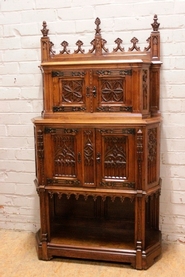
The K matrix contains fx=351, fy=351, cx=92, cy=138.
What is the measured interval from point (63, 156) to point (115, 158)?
36 centimetres

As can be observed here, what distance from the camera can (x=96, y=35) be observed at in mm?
2490

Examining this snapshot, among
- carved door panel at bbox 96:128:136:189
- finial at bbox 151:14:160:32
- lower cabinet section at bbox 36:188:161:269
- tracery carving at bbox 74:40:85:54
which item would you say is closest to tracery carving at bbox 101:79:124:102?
carved door panel at bbox 96:128:136:189

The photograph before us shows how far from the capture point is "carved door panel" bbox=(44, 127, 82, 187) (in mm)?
2367

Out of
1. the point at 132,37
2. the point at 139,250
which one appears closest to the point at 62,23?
the point at 132,37

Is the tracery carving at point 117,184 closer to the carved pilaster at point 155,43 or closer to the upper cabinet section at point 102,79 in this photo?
the upper cabinet section at point 102,79

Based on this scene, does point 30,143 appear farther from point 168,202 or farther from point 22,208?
point 168,202

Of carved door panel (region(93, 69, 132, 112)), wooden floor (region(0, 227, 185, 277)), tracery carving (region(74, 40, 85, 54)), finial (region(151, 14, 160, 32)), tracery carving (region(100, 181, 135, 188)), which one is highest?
finial (region(151, 14, 160, 32))

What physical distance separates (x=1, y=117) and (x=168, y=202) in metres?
1.52

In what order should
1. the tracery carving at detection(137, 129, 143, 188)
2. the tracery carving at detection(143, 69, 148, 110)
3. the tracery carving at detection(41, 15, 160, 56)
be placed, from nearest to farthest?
the tracery carving at detection(137, 129, 143, 188) < the tracery carving at detection(143, 69, 148, 110) < the tracery carving at detection(41, 15, 160, 56)

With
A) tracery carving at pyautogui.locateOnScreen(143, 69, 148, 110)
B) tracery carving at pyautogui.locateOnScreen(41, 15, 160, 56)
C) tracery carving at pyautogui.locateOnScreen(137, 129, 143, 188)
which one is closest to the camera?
tracery carving at pyautogui.locateOnScreen(137, 129, 143, 188)

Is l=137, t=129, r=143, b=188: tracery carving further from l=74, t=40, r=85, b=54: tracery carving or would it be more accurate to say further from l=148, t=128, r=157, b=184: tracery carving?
l=74, t=40, r=85, b=54: tracery carving

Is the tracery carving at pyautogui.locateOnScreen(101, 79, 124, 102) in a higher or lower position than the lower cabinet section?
higher

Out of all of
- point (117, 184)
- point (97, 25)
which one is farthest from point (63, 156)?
point (97, 25)

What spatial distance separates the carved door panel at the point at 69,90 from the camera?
2377mm
